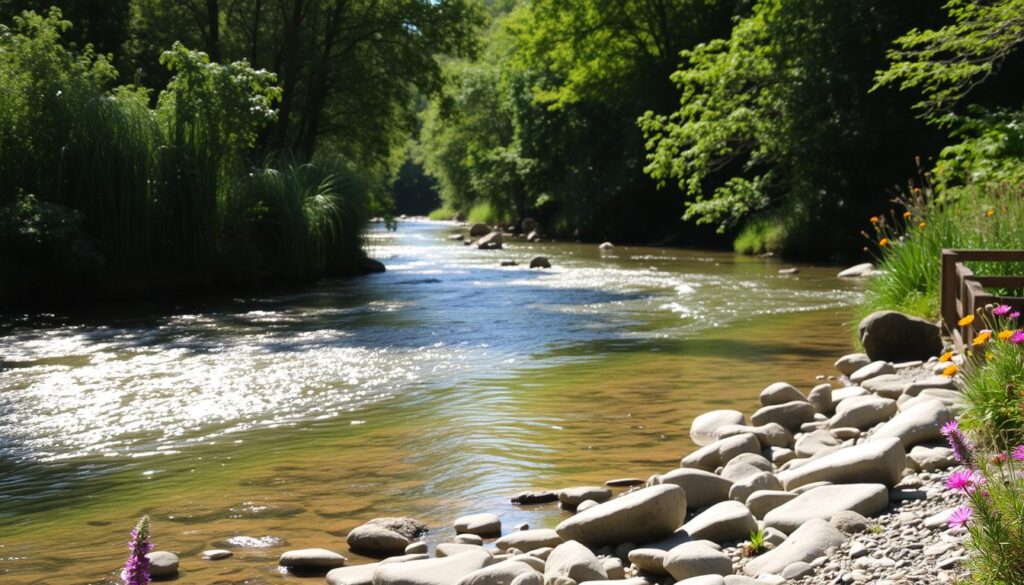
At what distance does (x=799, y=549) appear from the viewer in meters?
4.43

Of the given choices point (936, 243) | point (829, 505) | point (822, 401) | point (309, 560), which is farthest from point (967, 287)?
point (309, 560)

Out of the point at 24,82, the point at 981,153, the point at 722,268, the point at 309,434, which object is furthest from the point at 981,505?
the point at 722,268

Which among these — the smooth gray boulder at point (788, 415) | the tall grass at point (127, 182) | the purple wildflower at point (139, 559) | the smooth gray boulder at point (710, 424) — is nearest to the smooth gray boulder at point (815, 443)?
the smooth gray boulder at point (788, 415)

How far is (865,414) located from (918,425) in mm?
1214

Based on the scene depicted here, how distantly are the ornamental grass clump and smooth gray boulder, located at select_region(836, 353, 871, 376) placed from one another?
468 centimetres

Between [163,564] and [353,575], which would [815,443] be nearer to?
[353,575]

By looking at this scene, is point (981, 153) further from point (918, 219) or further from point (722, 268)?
point (722, 268)

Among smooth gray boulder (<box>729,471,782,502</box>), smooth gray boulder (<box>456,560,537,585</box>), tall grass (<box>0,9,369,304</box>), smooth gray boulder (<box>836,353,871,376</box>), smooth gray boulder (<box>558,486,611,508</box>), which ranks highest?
tall grass (<box>0,9,369,304</box>)

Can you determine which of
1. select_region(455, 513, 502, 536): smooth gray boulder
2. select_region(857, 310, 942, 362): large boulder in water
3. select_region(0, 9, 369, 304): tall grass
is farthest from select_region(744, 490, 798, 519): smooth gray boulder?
select_region(0, 9, 369, 304): tall grass

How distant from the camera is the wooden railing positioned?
6.74 metres

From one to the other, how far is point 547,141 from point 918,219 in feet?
106

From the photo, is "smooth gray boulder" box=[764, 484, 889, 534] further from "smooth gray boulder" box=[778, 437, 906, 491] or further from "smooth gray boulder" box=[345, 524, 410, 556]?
"smooth gray boulder" box=[345, 524, 410, 556]

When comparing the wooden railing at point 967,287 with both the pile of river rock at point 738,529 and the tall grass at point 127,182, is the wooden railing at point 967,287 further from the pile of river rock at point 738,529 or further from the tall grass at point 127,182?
the tall grass at point 127,182

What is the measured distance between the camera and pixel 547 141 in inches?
1688
